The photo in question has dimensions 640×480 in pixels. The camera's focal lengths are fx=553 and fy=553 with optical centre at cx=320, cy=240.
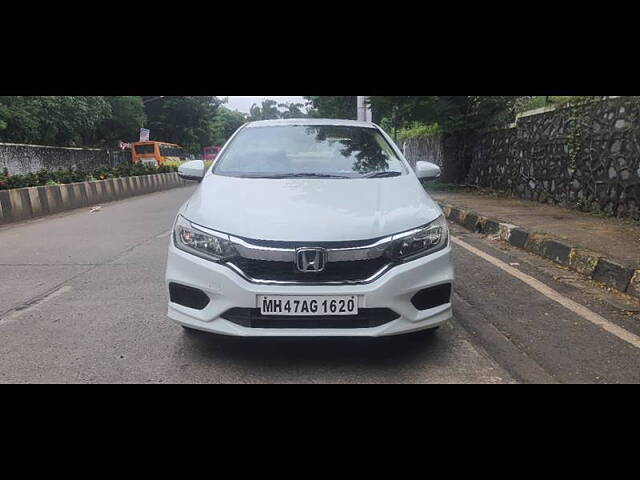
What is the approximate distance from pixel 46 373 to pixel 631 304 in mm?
4206

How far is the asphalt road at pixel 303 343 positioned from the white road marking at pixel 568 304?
0.17 feet

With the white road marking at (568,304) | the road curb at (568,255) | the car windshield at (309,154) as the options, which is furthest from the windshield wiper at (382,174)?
the road curb at (568,255)

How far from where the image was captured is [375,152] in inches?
169

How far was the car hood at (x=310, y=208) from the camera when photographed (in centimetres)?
297

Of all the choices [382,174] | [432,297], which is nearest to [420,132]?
[382,174]

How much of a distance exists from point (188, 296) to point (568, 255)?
4184 millimetres

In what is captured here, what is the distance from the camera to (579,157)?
29.0 feet

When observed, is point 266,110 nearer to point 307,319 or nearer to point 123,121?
point 123,121

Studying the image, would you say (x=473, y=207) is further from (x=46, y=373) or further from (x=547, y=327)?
(x=46, y=373)

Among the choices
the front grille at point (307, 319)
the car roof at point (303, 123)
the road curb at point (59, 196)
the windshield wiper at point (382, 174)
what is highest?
the car roof at point (303, 123)

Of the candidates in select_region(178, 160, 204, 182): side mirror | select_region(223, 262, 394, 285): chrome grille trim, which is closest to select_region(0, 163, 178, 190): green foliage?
select_region(178, 160, 204, 182): side mirror

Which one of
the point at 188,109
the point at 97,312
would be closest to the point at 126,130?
the point at 188,109

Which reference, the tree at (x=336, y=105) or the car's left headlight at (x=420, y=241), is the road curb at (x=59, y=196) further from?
the tree at (x=336, y=105)

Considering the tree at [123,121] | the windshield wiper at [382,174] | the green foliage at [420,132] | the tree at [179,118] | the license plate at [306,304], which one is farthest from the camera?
the tree at [179,118]
